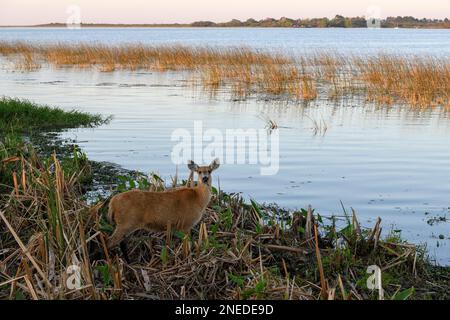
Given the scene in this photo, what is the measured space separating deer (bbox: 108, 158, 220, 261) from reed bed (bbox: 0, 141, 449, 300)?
0.42 ft

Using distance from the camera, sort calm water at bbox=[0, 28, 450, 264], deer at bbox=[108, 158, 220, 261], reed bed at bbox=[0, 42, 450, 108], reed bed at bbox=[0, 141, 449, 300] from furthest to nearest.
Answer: reed bed at bbox=[0, 42, 450, 108]
calm water at bbox=[0, 28, 450, 264]
deer at bbox=[108, 158, 220, 261]
reed bed at bbox=[0, 141, 449, 300]

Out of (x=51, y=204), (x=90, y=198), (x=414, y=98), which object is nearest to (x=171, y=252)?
(x=51, y=204)

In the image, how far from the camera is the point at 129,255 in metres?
6.60

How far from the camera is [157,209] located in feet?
21.7

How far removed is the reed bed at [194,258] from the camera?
570 centimetres

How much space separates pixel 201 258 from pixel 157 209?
26.4 inches

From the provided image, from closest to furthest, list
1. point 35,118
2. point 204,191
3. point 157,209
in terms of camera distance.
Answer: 1. point 157,209
2. point 204,191
3. point 35,118

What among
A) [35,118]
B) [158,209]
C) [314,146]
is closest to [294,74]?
[314,146]

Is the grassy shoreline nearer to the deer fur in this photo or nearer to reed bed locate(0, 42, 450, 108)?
the deer fur

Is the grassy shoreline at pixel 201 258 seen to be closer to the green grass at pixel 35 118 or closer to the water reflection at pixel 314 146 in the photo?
the water reflection at pixel 314 146

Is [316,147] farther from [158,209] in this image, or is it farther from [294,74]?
[294,74]

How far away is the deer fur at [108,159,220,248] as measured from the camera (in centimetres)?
650

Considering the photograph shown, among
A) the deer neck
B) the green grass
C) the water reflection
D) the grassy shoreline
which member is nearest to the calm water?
the water reflection
